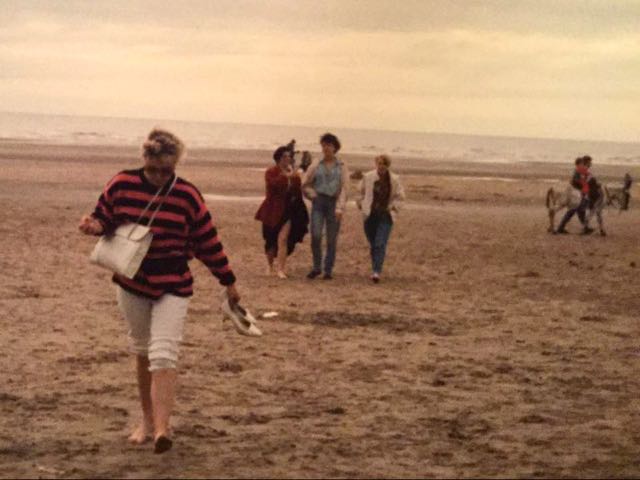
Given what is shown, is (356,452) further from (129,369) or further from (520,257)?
(520,257)

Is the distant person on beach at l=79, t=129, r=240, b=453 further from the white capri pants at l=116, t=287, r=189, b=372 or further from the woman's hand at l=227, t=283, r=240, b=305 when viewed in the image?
the woman's hand at l=227, t=283, r=240, b=305

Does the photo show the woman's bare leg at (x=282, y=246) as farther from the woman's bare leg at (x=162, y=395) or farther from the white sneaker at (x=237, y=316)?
the woman's bare leg at (x=162, y=395)

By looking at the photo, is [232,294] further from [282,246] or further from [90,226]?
[282,246]

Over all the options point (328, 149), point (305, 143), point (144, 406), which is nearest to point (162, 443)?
→ point (144, 406)

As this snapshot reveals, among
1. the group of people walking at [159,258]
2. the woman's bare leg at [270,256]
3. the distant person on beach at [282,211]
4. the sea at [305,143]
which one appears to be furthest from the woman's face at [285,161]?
the sea at [305,143]

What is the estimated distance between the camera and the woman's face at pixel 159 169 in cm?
648

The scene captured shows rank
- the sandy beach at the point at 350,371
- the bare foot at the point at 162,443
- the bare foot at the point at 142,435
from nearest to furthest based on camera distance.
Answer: the bare foot at the point at 162,443 < the sandy beach at the point at 350,371 < the bare foot at the point at 142,435

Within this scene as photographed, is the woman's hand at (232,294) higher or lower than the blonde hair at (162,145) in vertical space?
lower

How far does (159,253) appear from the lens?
258 inches

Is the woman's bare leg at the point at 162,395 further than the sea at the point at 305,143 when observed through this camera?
No

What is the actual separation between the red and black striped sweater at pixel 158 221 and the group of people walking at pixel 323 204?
7.66m

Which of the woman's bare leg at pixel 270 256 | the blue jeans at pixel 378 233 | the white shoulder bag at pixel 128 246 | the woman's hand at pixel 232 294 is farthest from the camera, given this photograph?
the woman's bare leg at pixel 270 256

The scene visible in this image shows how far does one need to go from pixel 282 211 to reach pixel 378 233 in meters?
1.21

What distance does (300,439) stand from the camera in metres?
6.99
